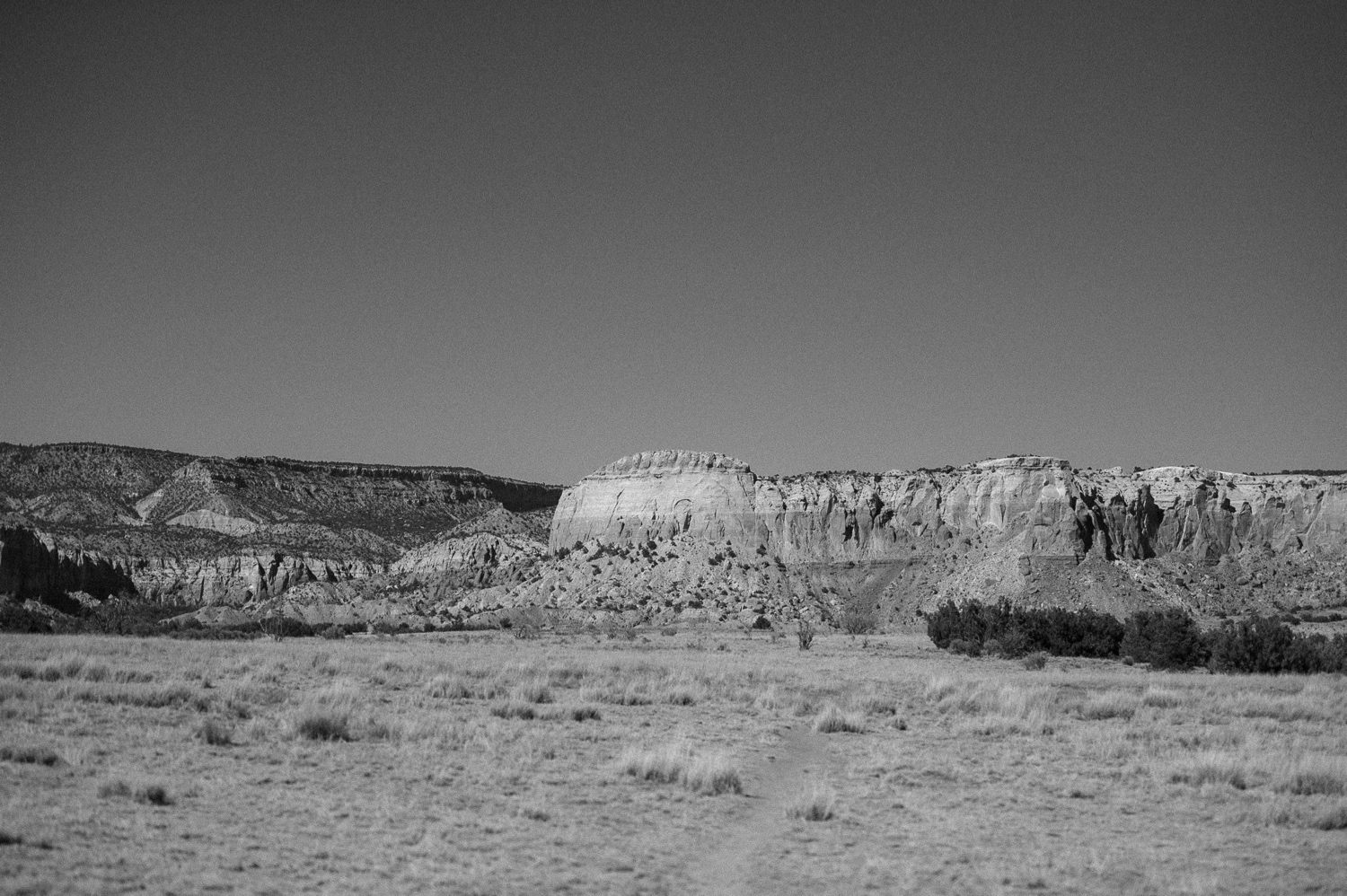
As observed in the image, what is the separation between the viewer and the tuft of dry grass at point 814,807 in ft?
46.2

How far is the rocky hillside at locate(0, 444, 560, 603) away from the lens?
4031 inches

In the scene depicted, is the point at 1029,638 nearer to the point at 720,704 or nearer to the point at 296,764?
the point at 720,704

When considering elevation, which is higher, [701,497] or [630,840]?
[701,497]

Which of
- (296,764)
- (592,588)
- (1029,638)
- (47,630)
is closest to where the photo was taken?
(296,764)

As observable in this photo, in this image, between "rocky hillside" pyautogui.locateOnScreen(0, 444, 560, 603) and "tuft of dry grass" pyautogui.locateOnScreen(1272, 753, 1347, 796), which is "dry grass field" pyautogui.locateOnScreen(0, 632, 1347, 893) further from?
"rocky hillside" pyautogui.locateOnScreen(0, 444, 560, 603)

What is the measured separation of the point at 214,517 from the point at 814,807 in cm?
12555

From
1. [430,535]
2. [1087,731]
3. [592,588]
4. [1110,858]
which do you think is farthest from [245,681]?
[430,535]

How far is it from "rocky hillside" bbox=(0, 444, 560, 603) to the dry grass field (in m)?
79.5

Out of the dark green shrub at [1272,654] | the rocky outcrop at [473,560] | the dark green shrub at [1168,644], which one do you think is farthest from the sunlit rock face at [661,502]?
the dark green shrub at [1272,654]

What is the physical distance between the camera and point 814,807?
14.2 m

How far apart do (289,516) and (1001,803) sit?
127 m

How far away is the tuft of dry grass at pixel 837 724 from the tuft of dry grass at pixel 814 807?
7.18 meters

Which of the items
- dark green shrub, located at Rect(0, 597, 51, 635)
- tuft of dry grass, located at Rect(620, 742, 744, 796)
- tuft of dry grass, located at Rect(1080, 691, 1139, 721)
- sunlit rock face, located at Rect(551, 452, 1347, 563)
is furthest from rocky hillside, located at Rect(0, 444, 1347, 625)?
tuft of dry grass, located at Rect(620, 742, 744, 796)

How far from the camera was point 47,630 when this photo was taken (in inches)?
2120
